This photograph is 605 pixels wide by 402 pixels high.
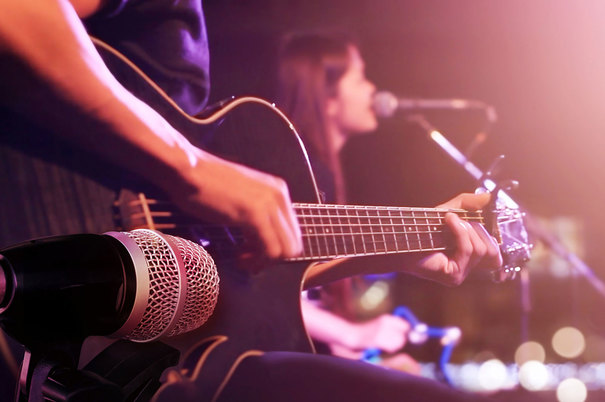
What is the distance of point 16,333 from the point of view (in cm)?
69

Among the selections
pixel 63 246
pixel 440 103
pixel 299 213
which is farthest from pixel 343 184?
pixel 63 246

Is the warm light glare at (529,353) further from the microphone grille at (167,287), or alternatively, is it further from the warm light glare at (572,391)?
the microphone grille at (167,287)

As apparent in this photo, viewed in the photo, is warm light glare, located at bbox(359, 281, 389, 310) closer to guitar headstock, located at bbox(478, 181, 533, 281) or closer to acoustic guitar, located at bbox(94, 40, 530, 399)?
acoustic guitar, located at bbox(94, 40, 530, 399)

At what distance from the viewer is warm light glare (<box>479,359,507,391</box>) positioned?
1.85 m

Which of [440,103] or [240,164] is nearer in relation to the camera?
[240,164]

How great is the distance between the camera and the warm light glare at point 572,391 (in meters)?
1.96

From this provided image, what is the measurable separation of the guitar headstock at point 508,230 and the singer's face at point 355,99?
1.42ft

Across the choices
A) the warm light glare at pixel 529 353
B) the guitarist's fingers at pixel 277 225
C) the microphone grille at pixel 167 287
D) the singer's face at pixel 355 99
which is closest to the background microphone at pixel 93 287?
the microphone grille at pixel 167 287

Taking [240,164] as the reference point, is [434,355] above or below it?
below

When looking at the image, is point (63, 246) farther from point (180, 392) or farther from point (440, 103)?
point (440, 103)

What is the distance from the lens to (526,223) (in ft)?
6.43

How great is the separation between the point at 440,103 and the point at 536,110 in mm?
354

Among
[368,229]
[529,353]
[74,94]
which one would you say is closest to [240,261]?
→ [368,229]

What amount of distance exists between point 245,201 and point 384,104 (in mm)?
617
